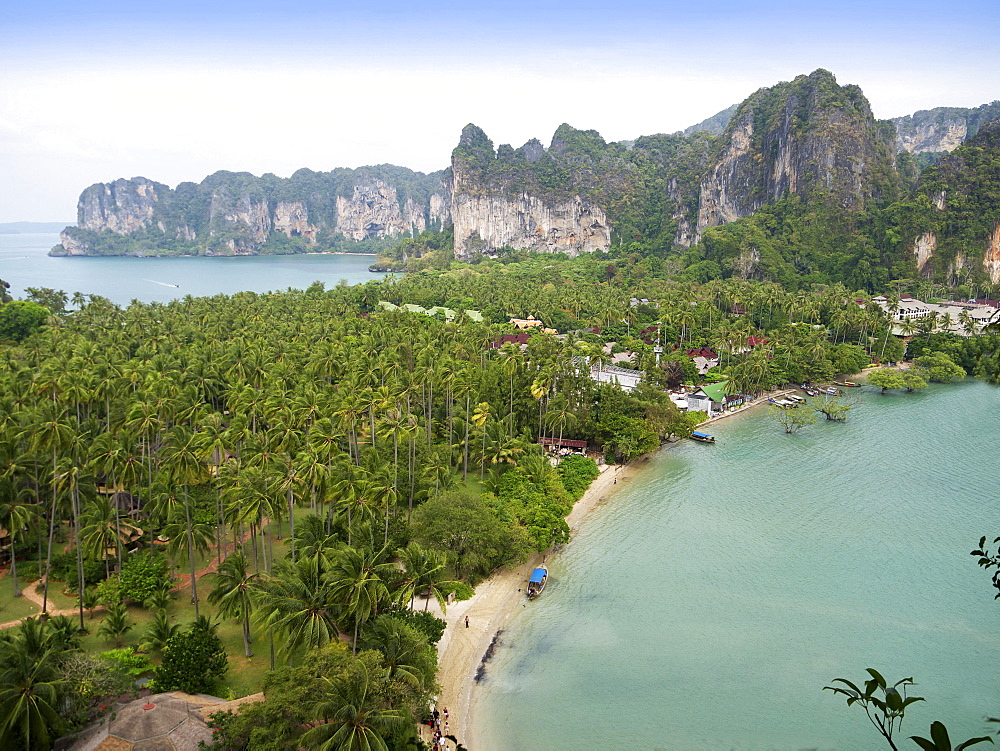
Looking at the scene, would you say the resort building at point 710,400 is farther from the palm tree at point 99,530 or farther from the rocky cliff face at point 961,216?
the rocky cliff face at point 961,216

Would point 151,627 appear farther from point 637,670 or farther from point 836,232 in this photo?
point 836,232

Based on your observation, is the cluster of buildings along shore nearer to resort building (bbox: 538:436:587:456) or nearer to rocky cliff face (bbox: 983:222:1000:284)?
resort building (bbox: 538:436:587:456)

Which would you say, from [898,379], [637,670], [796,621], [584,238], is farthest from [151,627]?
[584,238]

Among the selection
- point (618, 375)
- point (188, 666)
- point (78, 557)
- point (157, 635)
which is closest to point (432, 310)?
point (618, 375)

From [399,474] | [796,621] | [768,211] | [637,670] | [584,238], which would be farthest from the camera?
[584,238]

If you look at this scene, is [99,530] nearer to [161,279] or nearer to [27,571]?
[27,571]

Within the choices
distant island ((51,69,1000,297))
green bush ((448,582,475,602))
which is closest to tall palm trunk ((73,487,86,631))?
green bush ((448,582,475,602))
